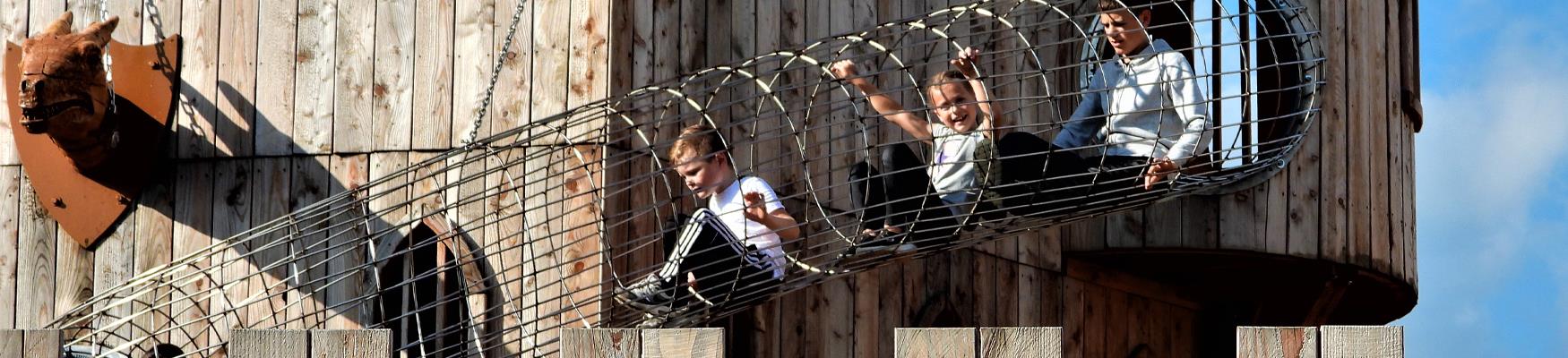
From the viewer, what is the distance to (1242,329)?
370cm

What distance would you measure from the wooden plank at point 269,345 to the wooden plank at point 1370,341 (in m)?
2.15

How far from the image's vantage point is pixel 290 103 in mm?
8180

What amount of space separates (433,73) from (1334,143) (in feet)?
17.3

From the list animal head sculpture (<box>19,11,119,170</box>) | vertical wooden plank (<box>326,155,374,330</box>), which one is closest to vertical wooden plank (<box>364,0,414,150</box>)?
vertical wooden plank (<box>326,155,374,330</box>)

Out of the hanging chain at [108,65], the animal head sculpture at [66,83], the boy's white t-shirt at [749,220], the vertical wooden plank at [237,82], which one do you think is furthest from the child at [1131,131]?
the hanging chain at [108,65]

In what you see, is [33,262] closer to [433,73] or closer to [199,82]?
[199,82]

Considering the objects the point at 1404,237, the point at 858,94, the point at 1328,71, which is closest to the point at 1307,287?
the point at 1404,237

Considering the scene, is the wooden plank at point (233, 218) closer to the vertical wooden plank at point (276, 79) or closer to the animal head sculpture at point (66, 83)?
the vertical wooden plank at point (276, 79)

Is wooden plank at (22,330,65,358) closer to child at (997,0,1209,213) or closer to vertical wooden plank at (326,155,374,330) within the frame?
child at (997,0,1209,213)

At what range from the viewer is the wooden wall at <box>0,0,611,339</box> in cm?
782

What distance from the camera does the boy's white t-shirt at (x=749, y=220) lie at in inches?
260

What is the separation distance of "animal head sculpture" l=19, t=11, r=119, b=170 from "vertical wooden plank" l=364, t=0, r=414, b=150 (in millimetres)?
1130

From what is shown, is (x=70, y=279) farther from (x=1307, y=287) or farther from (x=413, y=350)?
(x=1307, y=287)

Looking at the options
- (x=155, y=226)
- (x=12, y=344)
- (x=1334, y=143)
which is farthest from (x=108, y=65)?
(x=1334, y=143)
